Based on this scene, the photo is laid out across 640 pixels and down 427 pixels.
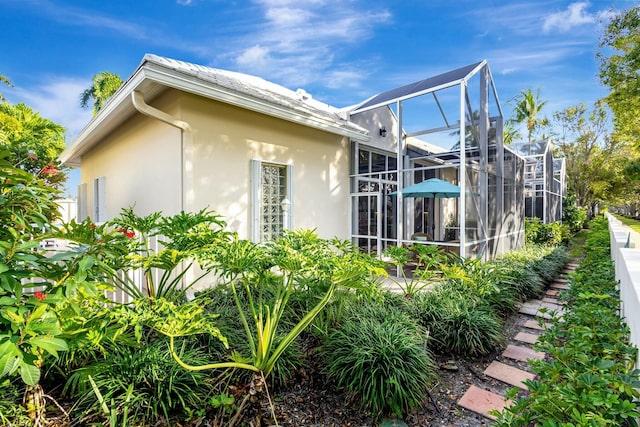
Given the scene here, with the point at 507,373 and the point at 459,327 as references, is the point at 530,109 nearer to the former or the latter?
the point at 459,327

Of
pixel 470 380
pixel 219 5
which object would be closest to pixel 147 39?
pixel 219 5

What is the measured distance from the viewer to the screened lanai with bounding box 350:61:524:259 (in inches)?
288

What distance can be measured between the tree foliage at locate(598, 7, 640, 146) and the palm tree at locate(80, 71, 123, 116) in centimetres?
2480

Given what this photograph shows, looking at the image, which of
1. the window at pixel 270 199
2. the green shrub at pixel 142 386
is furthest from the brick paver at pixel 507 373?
the window at pixel 270 199

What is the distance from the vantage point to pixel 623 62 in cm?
1106

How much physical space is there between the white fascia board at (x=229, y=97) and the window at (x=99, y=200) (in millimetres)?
5746

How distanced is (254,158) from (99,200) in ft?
20.0

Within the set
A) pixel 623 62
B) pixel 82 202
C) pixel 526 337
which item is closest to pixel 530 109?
pixel 623 62

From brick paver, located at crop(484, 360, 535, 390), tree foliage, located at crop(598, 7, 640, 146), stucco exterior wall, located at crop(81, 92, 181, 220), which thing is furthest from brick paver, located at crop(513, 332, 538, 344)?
tree foliage, located at crop(598, 7, 640, 146)

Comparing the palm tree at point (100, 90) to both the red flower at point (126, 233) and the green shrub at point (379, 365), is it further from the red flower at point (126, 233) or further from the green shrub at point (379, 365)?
the green shrub at point (379, 365)

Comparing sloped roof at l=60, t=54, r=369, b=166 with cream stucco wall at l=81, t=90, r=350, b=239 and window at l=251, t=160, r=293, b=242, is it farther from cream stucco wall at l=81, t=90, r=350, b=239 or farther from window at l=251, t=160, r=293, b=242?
window at l=251, t=160, r=293, b=242

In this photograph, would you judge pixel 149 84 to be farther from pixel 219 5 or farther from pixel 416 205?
pixel 416 205

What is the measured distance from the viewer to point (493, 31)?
29.2 feet

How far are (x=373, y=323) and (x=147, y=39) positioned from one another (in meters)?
9.60
